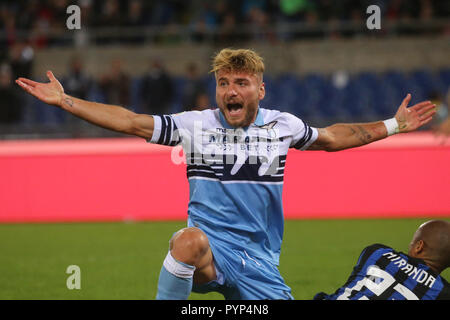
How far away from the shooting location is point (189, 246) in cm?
435

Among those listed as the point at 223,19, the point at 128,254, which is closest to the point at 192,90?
the point at 223,19

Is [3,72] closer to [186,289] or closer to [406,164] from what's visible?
[406,164]

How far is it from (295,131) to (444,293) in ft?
5.05

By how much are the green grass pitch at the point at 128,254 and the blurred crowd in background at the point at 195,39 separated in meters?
3.93

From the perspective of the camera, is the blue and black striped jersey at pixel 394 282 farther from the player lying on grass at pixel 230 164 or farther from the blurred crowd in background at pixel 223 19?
the blurred crowd in background at pixel 223 19

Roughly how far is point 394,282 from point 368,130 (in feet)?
4.93

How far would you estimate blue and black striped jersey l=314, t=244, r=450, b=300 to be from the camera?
14.1ft

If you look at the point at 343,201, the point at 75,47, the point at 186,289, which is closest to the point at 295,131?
the point at 186,289

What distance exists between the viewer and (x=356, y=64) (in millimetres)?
17969

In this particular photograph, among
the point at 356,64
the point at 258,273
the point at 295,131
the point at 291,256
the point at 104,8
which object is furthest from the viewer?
the point at 104,8

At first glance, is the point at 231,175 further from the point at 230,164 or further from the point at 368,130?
the point at 368,130

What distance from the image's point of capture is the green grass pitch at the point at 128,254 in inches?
277

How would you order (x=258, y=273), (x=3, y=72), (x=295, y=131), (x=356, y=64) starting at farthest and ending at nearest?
(x=356, y=64)
(x=3, y=72)
(x=295, y=131)
(x=258, y=273)

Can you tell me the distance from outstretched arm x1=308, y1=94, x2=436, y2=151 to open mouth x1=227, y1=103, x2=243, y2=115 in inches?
29.0
